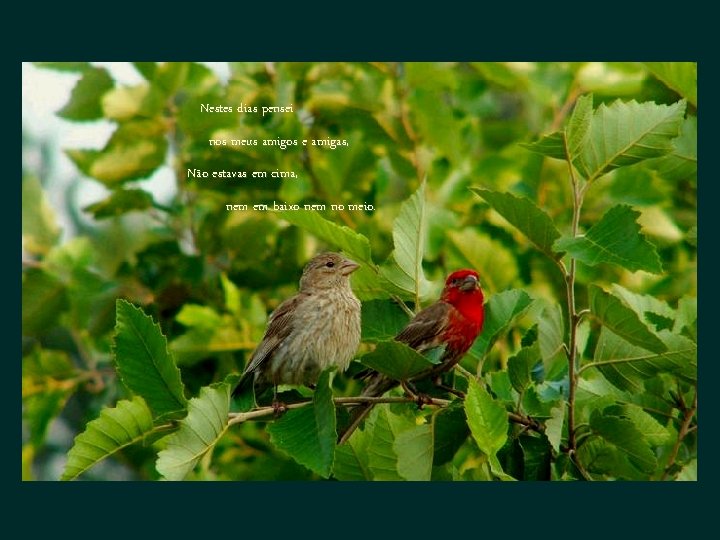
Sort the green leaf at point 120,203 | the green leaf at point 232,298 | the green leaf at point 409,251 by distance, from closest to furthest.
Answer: the green leaf at point 409,251 < the green leaf at point 232,298 < the green leaf at point 120,203

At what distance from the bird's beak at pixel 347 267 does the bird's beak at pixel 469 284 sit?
340 mm

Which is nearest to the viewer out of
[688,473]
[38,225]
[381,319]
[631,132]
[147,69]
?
[631,132]

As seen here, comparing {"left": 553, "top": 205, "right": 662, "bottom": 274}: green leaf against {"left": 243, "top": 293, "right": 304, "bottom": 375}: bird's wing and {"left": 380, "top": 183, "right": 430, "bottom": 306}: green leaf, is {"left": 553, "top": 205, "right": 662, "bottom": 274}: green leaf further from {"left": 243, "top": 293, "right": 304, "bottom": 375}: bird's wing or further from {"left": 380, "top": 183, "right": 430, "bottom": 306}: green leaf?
{"left": 243, "top": 293, "right": 304, "bottom": 375}: bird's wing

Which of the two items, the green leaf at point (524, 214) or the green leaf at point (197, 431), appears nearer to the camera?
the green leaf at point (197, 431)

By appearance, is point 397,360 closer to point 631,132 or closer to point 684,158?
point 631,132

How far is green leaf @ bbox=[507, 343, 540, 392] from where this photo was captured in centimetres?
330

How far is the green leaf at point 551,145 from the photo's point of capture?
3111 mm

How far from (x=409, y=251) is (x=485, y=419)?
553mm

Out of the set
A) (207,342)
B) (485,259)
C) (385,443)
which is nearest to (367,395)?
(385,443)

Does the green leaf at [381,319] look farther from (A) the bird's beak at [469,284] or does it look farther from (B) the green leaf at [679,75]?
(B) the green leaf at [679,75]

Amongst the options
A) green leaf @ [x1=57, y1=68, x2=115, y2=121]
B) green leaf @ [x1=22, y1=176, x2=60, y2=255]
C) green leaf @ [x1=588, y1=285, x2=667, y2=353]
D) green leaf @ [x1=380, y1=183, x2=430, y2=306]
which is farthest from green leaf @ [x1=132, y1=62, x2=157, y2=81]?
green leaf @ [x1=588, y1=285, x2=667, y2=353]

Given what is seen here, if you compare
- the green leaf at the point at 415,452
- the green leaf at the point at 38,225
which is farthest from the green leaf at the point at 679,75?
the green leaf at the point at 38,225

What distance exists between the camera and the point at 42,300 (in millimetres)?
5723

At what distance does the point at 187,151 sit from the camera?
17.9ft
